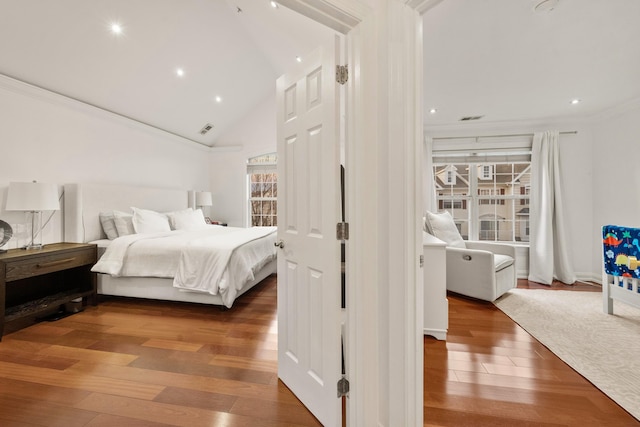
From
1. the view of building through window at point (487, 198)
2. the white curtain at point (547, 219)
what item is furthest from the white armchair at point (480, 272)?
the view of building through window at point (487, 198)

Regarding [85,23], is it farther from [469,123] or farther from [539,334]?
[539,334]

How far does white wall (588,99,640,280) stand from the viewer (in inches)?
129

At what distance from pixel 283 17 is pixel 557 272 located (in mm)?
4962

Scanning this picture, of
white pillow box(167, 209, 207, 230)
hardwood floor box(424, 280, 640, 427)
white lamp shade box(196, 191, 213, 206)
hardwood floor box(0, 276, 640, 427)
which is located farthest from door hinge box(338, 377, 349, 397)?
white lamp shade box(196, 191, 213, 206)

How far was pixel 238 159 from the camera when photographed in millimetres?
5891

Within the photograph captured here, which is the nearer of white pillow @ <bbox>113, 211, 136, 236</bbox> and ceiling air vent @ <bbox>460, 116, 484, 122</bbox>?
white pillow @ <bbox>113, 211, 136, 236</bbox>

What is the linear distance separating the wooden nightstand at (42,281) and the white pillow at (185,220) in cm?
135

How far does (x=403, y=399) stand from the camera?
→ 1195 millimetres

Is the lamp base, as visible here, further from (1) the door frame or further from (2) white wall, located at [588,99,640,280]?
(2) white wall, located at [588,99,640,280]

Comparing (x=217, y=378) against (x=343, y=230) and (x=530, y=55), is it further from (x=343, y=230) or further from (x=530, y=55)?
(x=530, y=55)

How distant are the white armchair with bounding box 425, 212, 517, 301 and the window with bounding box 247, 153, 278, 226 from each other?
11.8 feet

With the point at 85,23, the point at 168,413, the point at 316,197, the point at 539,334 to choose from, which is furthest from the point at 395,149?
the point at 85,23

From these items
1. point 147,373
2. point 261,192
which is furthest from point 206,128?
point 147,373

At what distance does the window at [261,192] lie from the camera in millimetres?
5969
